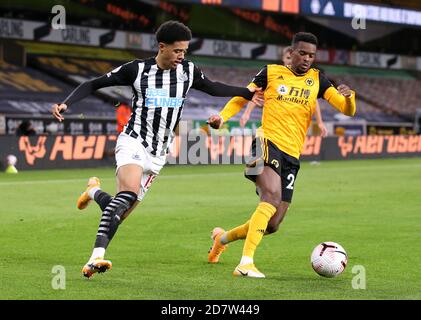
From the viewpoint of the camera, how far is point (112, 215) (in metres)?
8.16

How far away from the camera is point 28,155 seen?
84.1ft

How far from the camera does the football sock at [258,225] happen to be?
8.76 metres

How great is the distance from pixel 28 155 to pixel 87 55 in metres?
18.6

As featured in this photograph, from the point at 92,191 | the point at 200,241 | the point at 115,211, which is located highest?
the point at 115,211

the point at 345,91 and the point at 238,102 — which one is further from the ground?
the point at 345,91

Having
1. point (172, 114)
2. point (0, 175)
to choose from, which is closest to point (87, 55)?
point (0, 175)

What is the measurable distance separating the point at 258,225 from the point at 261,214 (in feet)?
0.36

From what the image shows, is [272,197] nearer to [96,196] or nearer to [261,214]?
[261,214]

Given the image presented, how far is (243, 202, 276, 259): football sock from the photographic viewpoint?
8758 millimetres

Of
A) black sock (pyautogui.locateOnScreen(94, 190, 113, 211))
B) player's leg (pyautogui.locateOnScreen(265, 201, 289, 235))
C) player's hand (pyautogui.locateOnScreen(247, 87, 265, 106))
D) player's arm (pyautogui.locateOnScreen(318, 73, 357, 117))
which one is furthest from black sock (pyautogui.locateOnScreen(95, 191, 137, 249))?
player's arm (pyautogui.locateOnScreen(318, 73, 357, 117))

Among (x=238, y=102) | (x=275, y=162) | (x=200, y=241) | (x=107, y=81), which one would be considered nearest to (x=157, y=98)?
(x=107, y=81)

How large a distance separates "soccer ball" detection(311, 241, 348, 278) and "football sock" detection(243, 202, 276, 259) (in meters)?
0.55

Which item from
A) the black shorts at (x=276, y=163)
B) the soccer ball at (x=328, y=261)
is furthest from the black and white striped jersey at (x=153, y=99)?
the soccer ball at (x=328, y=261)

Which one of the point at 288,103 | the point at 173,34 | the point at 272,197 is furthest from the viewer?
the point at 288,103
